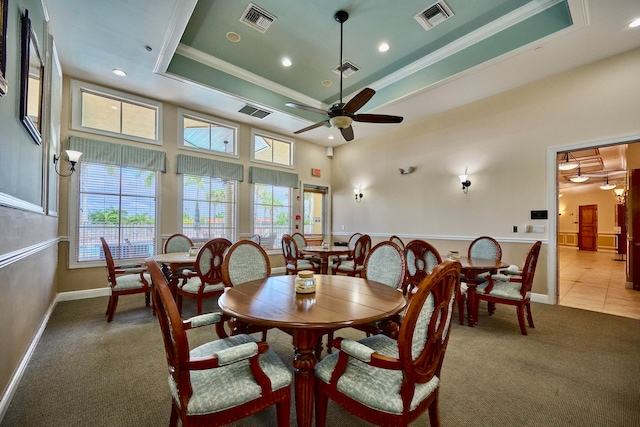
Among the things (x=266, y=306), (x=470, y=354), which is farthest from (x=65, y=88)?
(x=470, y=354)

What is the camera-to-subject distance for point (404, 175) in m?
6.10

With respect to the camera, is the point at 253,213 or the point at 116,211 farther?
the point at 253,213

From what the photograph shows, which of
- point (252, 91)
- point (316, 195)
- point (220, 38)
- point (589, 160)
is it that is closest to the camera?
point (220, 38)

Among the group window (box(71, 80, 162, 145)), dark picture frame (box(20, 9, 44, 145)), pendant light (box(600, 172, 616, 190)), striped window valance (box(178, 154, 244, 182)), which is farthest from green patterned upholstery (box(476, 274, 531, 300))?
pendant light (box(600, 172, 616, 190))

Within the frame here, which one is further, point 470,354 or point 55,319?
point 55,319

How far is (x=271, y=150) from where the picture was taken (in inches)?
263

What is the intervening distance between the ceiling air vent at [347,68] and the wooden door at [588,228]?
13.7 meters

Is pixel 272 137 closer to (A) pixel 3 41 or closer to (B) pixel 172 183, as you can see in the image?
(B) pixel 172 183

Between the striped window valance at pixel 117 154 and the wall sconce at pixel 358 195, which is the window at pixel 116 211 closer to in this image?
the striped window valance at pixel 117 154

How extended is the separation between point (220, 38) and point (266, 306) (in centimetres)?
393

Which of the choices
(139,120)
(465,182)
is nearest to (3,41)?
(139,120)

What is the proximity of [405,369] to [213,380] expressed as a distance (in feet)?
2.90

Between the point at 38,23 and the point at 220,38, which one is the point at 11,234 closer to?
the point at 38,23

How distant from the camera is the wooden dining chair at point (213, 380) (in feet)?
3.71
